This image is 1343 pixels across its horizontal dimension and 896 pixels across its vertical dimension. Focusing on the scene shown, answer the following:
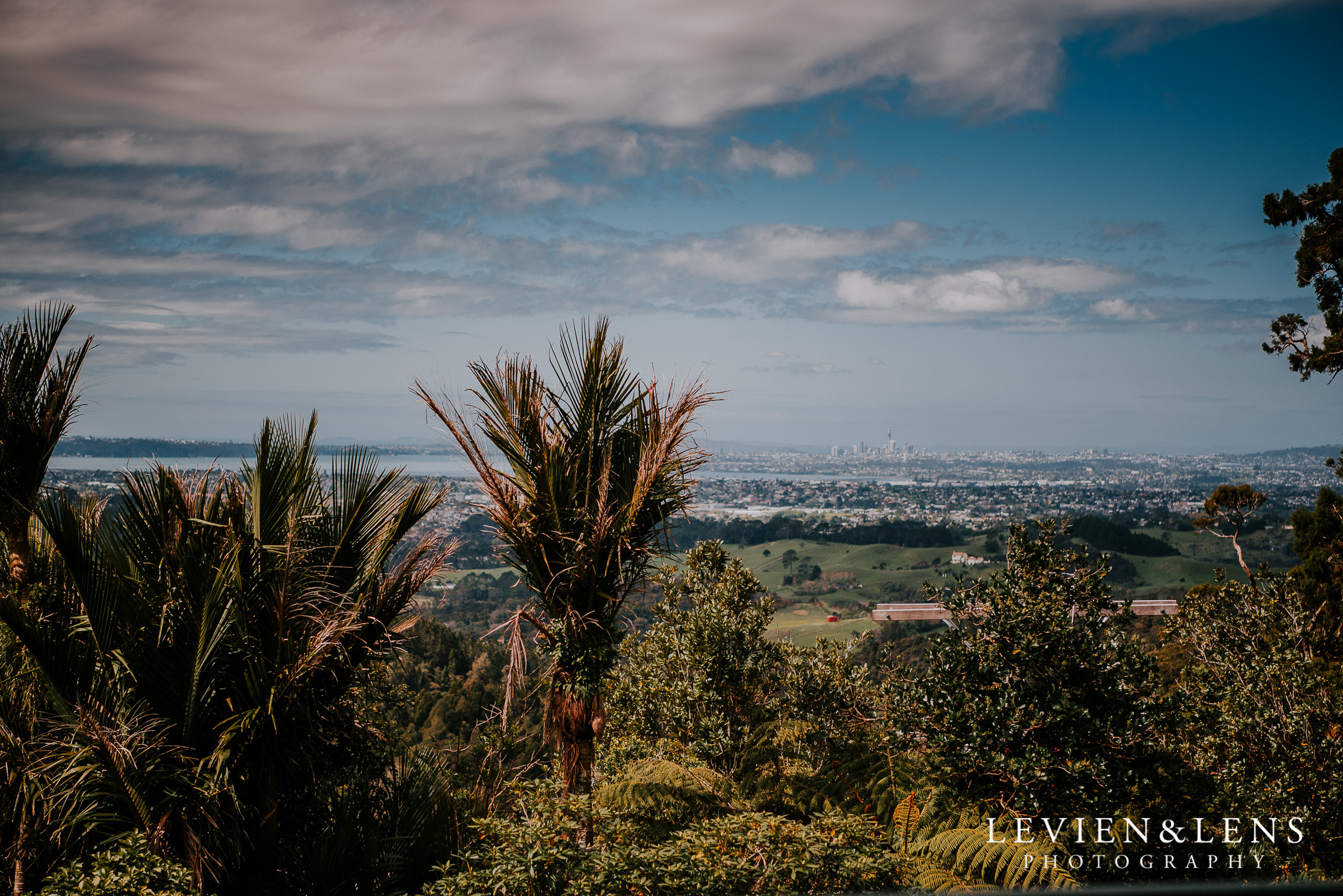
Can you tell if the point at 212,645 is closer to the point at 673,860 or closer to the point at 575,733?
the point at 575,733

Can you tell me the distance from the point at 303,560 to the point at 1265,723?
816cm

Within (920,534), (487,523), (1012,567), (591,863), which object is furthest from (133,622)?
(920,534)

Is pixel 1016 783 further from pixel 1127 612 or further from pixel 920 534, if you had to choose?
pixel 920 534

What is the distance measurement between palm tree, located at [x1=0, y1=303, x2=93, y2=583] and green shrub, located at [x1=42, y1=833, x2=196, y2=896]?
82.8 inches

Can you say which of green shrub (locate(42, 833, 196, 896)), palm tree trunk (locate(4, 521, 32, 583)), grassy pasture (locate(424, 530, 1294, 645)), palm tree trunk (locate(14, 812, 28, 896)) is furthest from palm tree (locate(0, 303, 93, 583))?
grassy pasture (locate(424, 530, 1294, 645))

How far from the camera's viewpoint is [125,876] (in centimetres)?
316

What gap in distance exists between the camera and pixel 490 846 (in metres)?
3.59

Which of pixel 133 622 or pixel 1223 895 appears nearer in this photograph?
pixel 1223 895

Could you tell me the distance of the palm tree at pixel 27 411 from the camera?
4.58 meters

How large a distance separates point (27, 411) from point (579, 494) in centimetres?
352

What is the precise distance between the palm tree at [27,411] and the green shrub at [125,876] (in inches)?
82.8

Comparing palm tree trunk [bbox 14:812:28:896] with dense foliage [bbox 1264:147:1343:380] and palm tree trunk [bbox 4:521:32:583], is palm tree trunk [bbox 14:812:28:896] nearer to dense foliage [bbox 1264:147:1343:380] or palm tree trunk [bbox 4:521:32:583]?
palm tree trunk [bbox 4:521:32:583]

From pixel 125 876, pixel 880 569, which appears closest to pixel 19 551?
pixel 125 876

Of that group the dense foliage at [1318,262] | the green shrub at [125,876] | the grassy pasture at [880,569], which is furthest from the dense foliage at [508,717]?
the grassy pasture at [880,569]
